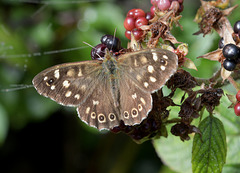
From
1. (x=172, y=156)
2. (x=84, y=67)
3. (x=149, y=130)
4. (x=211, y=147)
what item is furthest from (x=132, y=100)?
(x=172, y=156)

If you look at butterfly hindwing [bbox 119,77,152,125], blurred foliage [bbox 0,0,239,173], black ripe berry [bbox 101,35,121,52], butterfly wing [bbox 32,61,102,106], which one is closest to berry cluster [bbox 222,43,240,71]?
butterfly hindwing [bbox 119,77,152,125]

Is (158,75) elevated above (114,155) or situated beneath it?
elevated above

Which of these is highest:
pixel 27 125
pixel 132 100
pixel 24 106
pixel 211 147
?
pixel 132 100

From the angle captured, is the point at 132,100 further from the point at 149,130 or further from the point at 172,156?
the point at 172,156

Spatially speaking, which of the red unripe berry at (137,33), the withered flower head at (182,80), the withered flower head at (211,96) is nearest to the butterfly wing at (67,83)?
the red unripe berry at (137,33)

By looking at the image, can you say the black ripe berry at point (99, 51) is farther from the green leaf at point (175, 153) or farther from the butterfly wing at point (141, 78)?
the green leaf at point (175, 153)
